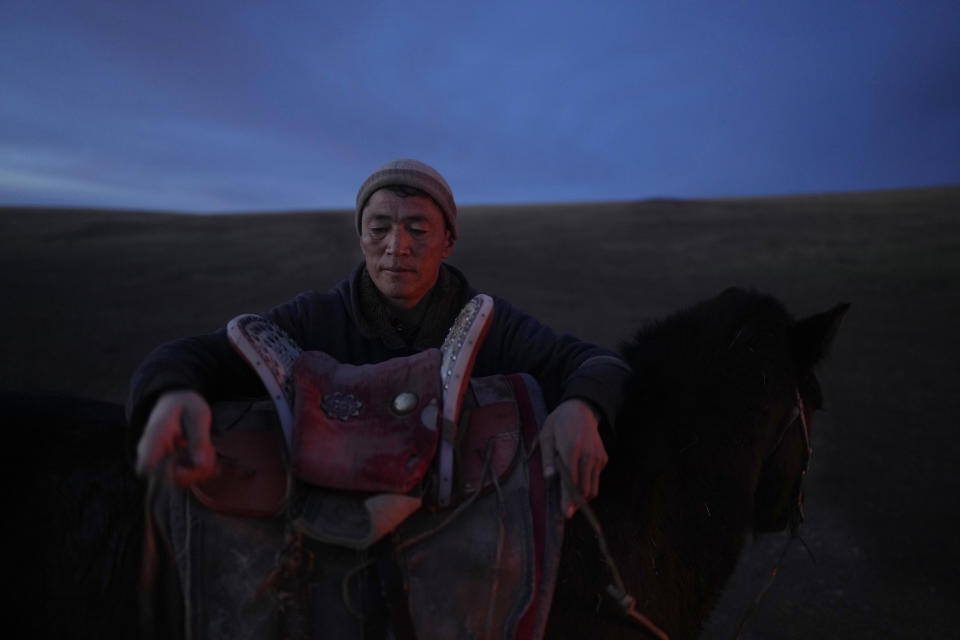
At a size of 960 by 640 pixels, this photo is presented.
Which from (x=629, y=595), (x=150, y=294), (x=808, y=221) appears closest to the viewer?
(x=629, y=595)

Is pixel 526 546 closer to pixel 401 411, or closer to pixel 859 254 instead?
pixel 401 411

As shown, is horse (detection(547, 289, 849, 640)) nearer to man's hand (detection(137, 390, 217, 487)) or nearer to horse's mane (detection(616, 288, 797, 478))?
horse's mane (detection(616, 288, 797, 478))

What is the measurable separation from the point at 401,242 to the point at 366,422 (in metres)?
0.93

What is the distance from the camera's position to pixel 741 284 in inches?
424

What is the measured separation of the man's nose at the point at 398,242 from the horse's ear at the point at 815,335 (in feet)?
4.89

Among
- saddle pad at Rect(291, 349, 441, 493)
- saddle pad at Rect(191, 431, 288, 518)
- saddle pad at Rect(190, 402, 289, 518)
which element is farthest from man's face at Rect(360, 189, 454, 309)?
saddle pad at Rect(191, 431, 288, 518)

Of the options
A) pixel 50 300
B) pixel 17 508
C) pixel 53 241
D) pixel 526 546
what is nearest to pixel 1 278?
pixel 50 300

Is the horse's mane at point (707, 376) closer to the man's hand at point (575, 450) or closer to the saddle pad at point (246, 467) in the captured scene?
the man's hand at point (575, 450)

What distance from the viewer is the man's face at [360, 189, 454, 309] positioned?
209 centimetres

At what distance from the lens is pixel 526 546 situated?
4.25 ft

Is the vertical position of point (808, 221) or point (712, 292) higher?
point (808, 221)

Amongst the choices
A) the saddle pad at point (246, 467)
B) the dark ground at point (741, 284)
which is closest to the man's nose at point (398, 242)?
the saddle pad at point (246, 467)

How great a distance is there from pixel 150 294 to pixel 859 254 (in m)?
17.6

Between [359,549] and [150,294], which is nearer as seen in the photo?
[359,549]
